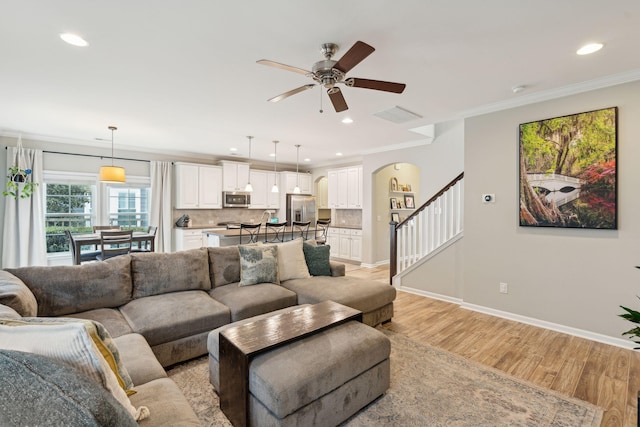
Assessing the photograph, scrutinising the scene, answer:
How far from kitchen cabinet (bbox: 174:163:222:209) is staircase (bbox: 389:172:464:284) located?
4.21 m

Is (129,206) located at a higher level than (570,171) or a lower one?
lower

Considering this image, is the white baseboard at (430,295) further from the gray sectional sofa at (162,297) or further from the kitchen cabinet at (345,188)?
the kitchen cabinet at (345,188)

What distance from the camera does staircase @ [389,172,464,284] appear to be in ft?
14.0

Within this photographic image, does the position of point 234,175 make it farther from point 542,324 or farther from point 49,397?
point 49,397

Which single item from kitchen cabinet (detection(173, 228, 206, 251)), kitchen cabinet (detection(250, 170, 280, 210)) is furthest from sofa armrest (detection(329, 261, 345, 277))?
kitchen cabinet (detection(250, 170, 280, 210))

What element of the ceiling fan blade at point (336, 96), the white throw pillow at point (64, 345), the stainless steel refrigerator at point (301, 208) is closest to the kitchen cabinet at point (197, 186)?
the stainless steel refrigerator at point (301, 208)

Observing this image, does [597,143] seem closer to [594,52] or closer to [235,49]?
[594,52]

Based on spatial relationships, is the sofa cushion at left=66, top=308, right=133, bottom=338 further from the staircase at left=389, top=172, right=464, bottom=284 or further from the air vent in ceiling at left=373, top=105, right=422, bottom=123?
the staircase at left=389, top=172, right=464, bottom=284

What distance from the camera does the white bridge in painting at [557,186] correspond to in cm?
306

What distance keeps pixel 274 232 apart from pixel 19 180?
4212 mm

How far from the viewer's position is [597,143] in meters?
2.93

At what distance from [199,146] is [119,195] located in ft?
6.18

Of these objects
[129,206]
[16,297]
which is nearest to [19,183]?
[129,206]

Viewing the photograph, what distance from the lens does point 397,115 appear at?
12.9 ft
